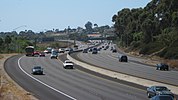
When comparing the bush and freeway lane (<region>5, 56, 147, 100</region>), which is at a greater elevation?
freeway lane (<region>5, 56, 147, 100</region>)

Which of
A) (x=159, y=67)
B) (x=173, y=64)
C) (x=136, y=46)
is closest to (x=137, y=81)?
(x=159, y=67)

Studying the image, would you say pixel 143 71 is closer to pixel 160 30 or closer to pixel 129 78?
pixel 129 78

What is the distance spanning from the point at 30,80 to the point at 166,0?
263 ft

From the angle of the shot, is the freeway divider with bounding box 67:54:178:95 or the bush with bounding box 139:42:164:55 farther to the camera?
the bush with bounding box 139:42:164:55

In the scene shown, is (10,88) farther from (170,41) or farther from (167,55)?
(170,41)

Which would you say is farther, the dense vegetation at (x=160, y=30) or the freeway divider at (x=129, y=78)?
the dense vegetation at (x=160, y=30)

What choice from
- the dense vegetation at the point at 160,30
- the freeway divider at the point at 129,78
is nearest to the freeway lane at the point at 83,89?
the freeway divider at the point at 129,78

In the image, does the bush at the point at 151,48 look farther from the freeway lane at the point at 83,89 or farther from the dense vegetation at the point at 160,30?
the freeway lane at the point at 83,89

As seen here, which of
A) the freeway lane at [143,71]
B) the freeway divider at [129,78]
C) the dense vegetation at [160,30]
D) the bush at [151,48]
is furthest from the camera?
the bush at [151,48]

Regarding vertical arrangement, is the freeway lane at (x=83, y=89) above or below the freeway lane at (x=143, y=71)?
above

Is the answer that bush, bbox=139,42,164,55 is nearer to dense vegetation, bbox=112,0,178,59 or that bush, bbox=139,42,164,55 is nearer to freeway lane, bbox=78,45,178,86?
dense vegetation, bbox=112,0,178,59

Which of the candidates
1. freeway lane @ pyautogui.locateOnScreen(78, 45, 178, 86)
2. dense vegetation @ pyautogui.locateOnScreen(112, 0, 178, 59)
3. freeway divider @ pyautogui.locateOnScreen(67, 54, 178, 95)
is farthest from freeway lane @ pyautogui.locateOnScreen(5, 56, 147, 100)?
dense vegetation @ pyautogui.locateOnScreen(112, 0, 178, 59)

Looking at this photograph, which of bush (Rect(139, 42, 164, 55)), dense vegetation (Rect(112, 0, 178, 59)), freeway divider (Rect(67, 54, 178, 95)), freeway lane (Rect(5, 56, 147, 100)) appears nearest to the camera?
freeway lane (Rect(5, 56, 147, 100))

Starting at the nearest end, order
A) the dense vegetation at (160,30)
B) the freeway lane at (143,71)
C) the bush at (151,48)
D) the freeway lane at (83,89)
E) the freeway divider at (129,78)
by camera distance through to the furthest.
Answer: the freeway lane at (83,89)
the freeway divider at (129,78)
the freeway lane at (143,71)
the dense vegetation at (160,30)
the bush at (151,48)
